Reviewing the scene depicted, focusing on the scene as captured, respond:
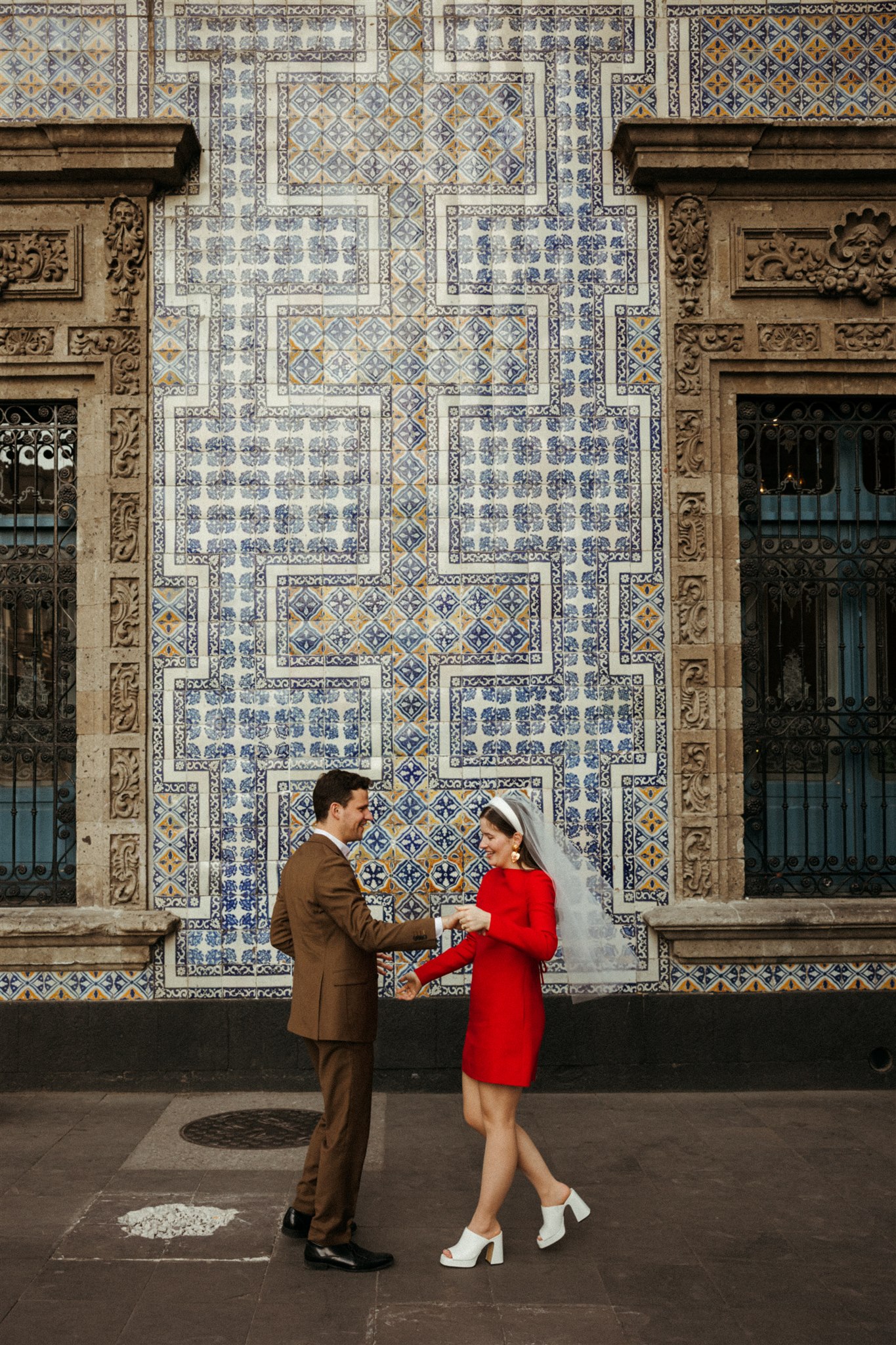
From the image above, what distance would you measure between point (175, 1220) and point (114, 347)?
5.17 m

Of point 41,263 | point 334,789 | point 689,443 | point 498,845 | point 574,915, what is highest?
point 41,263

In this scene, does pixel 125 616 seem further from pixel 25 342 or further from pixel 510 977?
pixel 510 977

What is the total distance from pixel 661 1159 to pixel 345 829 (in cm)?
260

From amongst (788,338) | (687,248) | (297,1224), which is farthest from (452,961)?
(687,248)

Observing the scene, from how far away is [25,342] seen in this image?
25.6 feet

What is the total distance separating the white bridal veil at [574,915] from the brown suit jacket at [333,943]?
56cm

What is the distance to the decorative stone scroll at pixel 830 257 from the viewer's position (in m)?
7.89

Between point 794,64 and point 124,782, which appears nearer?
point 124,782

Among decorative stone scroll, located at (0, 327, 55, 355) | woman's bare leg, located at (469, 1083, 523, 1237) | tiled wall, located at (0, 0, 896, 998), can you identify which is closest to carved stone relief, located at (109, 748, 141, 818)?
tiled wall, located at (0, 0, 896, 998)

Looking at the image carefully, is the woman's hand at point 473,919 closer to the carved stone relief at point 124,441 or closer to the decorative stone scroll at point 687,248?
the carved stone relief at point 124,441

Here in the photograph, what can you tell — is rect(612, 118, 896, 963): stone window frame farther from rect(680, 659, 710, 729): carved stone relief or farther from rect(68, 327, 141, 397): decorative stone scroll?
rect(68, 327, 141, 397): decorative stone scroll

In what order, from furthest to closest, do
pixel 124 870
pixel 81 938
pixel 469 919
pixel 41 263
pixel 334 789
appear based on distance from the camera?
pixel 41 263
pixel 124 870
pixel 81 938
pixel 334 789
pixel 469 919

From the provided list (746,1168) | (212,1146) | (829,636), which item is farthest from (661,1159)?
(829,636)

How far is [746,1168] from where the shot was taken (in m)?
6.01
